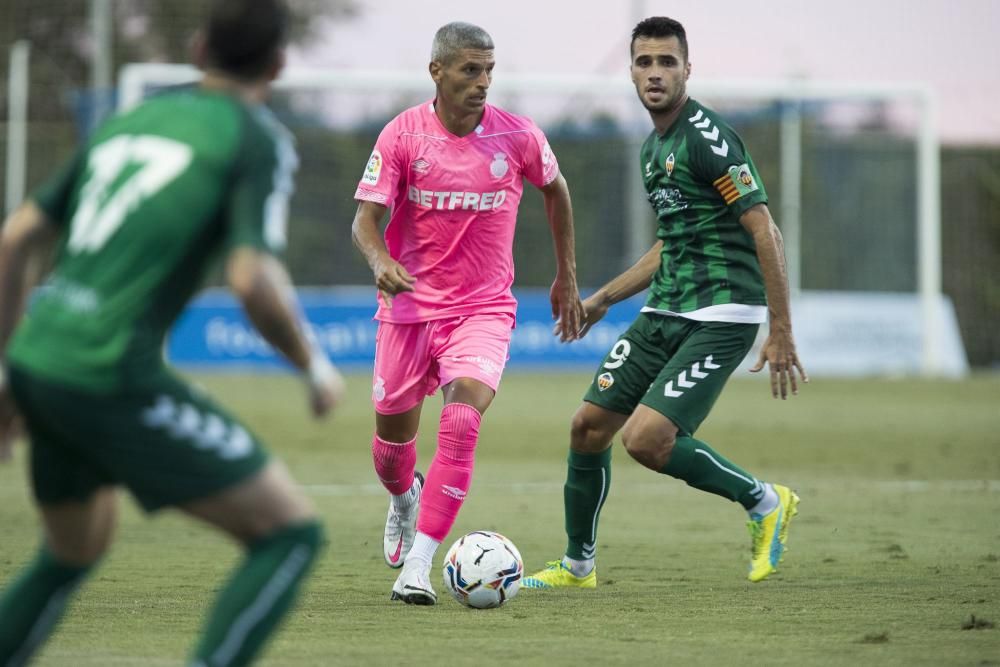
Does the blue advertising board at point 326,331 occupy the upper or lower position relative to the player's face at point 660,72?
lower

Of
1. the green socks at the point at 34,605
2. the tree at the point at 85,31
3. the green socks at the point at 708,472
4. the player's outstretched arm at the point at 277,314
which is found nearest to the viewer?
the player's outstretched arm at the point at 277,314

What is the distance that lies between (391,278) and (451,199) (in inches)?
31.1

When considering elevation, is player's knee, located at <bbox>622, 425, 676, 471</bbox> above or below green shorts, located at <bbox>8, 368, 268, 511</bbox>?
below

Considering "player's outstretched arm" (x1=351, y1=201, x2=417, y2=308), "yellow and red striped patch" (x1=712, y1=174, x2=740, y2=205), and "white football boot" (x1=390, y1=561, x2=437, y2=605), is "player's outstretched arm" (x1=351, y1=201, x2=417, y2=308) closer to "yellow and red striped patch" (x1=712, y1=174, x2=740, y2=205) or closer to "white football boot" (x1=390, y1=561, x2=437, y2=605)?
"white football boot" (x1=390, y1=561, x2=437, y2=605)

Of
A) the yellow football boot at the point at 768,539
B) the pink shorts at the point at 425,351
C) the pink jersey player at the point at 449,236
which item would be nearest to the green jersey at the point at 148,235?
the pink jersey player at the point at 449,236

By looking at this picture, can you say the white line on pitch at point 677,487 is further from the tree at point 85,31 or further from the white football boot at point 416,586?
the tree at point 85,31

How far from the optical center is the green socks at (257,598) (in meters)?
3.99

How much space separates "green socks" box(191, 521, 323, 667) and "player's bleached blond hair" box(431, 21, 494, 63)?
12.2 feet

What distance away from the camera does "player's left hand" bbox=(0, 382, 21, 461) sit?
4191 millimetres

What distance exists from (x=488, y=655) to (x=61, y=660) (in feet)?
4.86

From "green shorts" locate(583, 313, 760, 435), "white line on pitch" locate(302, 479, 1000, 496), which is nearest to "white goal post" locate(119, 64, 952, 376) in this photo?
"white line on pitch" locate(302, 479, 1000, 496)

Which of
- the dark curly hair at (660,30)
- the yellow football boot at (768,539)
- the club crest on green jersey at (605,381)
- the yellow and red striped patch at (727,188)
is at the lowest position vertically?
the yellow football boot at (768,539)

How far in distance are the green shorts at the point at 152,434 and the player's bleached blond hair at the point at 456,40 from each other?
3.63 m

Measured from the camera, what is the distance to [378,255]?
7.11 metres
